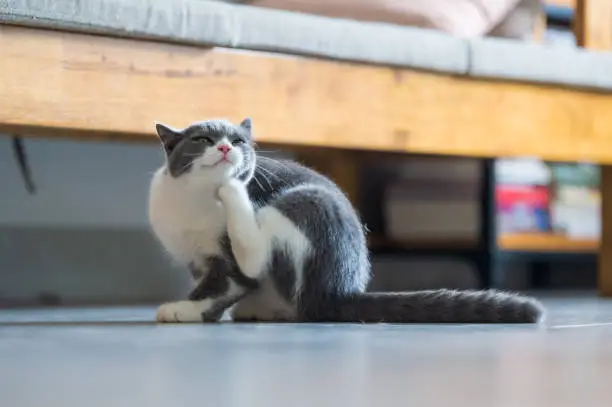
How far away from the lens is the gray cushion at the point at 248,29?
1.29 metres

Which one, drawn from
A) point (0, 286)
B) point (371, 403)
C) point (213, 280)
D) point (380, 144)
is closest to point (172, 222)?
point (213, 280)

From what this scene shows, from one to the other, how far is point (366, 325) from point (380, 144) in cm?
55

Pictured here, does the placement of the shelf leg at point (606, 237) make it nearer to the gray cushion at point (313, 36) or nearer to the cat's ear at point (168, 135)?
the gray cushion at point (313, 36)

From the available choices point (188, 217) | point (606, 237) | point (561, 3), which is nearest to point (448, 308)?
point (188, 217)

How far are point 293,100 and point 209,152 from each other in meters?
0.41

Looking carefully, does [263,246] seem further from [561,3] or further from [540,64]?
[561,3]

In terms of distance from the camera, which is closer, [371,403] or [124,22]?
[371,403]

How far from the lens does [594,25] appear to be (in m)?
1.91

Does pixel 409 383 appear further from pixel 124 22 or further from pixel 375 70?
pixel 375 70

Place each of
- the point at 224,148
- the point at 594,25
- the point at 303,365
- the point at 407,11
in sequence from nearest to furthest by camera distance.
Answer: the point at 303,365 < the point at 224,148 < the point at 407,11 < the point at 594,25

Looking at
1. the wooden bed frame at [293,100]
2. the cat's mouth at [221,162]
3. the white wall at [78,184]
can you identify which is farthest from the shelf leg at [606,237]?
the cat's mouth at [221,162]

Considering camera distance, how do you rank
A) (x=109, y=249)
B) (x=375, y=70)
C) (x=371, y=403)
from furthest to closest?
(x=109, y=249) < (x=375, y=70) < (x=371, y=403)

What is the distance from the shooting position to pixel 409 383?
2.05ft

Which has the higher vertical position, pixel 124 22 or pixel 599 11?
pixel 599 11
